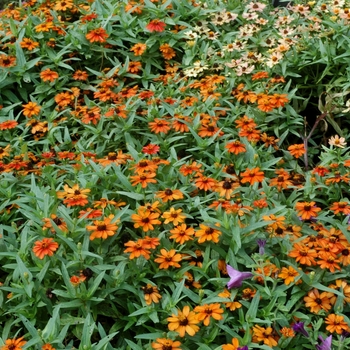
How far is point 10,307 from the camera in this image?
2256 mm

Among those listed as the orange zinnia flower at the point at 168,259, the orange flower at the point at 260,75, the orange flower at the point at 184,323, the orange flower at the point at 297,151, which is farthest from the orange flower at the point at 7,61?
the orange flower at the point at 184,323

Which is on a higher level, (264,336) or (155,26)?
(155,26)

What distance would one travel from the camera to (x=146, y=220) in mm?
2373

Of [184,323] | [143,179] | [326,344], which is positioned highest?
[143,179]

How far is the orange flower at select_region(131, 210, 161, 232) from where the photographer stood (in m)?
2.36

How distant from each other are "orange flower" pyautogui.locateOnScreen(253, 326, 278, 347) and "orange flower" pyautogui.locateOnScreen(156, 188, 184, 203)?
0.67 m

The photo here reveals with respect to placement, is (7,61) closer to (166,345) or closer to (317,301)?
(166,345)

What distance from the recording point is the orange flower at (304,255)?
7.24 ft

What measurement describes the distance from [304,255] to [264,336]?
1.15 feet

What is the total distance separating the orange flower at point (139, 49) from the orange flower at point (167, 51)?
12cm

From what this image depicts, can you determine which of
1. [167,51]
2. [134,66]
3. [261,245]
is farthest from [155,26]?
[261,245]

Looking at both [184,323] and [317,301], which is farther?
[317,301]

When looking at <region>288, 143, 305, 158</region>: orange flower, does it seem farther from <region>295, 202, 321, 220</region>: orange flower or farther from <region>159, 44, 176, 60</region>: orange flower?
<region>159, 44, 176, 60</region>: orange flower

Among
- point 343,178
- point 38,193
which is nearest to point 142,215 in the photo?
point 38,193
